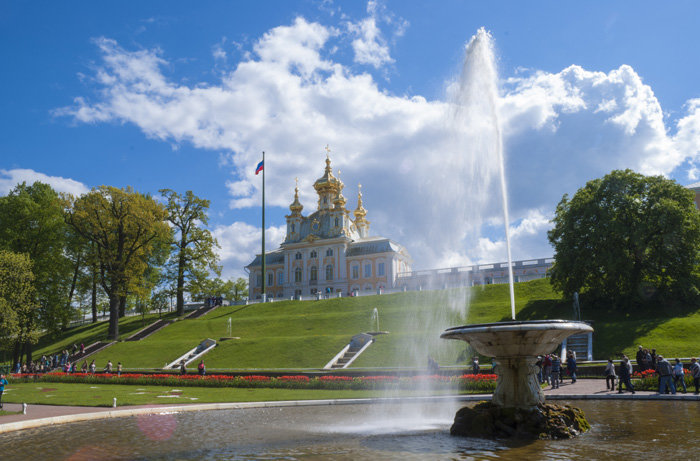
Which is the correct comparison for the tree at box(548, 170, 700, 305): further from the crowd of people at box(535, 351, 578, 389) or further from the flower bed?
the flower bed

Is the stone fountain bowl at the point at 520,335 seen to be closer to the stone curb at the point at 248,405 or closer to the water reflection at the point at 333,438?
the water reflection at the point at 333,438

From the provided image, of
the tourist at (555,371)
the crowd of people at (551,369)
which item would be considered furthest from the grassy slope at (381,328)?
the tourist at (555,371)

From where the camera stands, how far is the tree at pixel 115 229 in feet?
140

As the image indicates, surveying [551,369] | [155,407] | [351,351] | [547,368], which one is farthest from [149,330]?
[551,369]

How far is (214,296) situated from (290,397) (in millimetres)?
43313

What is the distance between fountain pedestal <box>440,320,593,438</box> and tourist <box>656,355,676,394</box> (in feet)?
21.7

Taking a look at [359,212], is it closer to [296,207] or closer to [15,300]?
[296,207]

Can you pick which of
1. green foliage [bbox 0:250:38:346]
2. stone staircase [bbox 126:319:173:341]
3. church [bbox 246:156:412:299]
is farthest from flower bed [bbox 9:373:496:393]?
church [bbox 246:156:412:299]

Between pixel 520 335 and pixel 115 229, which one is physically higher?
pixel 115 229

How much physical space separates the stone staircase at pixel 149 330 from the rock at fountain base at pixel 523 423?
129ft

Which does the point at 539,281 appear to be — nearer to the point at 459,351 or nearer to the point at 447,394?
the point at 459,351

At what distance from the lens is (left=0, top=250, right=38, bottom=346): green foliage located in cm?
3244

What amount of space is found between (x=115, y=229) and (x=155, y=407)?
32.0m

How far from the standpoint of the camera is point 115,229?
144 feet
